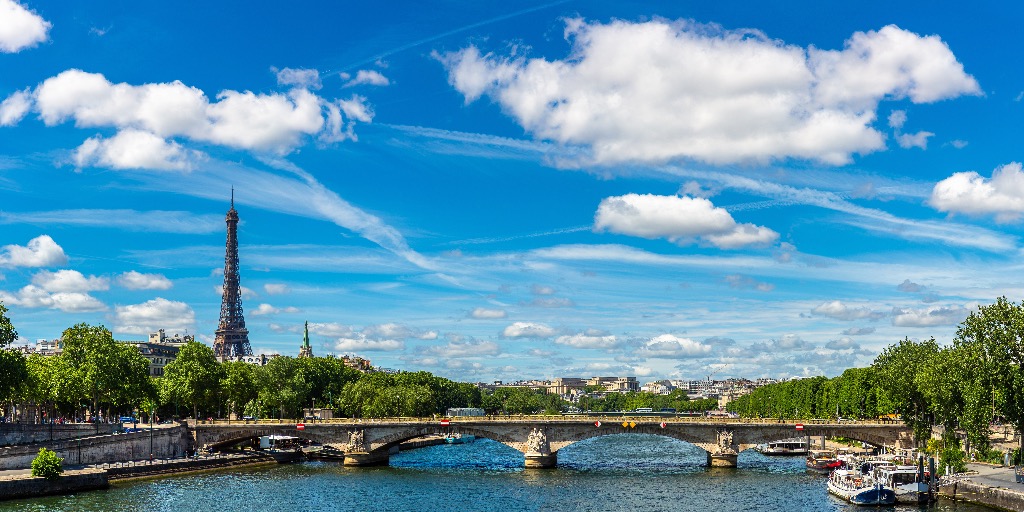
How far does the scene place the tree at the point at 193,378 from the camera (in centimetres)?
12369

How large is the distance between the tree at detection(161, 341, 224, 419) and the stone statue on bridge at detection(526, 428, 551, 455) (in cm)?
4434

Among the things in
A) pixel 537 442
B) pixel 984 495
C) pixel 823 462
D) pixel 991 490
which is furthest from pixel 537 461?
pixel 991 490

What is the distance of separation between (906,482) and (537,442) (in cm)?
4210

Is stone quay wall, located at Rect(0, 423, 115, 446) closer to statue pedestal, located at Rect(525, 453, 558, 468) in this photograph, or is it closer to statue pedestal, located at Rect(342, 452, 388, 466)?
statue pedestal, located at Rect(342, 452, 388, 466)

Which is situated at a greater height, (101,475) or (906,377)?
(906,377)

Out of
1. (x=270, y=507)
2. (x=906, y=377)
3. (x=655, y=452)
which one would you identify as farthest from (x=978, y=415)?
(x=655, y=452)

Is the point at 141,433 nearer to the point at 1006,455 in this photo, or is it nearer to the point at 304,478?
the point at 304,478

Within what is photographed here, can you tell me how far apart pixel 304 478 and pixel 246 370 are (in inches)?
2096

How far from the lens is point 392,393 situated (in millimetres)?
150750

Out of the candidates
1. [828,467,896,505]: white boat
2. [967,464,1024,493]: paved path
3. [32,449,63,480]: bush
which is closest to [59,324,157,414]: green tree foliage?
[32,449,63,480]: bush

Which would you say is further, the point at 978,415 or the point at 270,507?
the point at 978,415

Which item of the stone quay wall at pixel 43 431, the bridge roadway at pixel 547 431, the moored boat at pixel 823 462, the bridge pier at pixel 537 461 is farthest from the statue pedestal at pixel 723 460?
the stone quay wall at pixel 43 431

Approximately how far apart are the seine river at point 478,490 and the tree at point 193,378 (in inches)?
1037

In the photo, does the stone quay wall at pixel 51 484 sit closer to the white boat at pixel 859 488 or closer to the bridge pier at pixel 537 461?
the bridge pier at pixel 537 461
